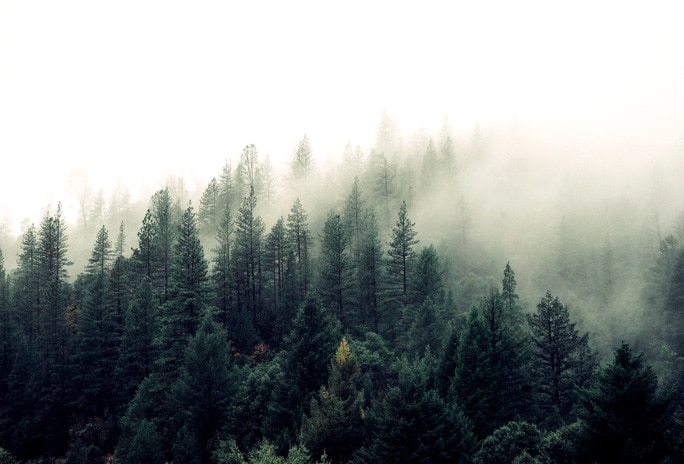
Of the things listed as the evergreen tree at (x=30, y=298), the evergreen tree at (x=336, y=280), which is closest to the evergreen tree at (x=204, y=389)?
the evergreen tree at (x=336, y=280)

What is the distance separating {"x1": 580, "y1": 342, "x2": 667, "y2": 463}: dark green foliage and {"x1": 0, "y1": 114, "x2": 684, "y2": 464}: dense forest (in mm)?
Answer: 80

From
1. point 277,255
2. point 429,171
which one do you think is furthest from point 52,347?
point 429,171

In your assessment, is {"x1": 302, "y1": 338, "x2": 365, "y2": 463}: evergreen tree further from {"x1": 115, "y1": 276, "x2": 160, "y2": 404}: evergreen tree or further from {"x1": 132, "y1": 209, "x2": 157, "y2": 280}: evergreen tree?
{"x1": 132, "y1": 209, "x2": 157, "y2": 280}: evergreen tree

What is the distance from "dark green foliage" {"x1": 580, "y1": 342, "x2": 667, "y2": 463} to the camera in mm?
20125

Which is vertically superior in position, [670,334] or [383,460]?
[670,334]

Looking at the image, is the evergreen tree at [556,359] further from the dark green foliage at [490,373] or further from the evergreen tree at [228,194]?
the evergreen tree at [228,194]

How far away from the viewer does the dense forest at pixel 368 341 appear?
24.2 meters

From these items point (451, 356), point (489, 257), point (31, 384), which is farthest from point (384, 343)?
point (489, 257)

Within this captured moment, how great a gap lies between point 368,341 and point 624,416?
89.5ft

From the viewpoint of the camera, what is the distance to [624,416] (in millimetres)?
20766

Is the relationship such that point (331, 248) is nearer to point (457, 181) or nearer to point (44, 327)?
point (44, 327)

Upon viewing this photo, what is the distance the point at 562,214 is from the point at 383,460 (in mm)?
81053

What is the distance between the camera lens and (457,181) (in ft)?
329

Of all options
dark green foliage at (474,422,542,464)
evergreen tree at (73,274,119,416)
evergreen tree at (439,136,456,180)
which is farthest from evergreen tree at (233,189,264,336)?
evergreen tree at (439,136,456,180)
